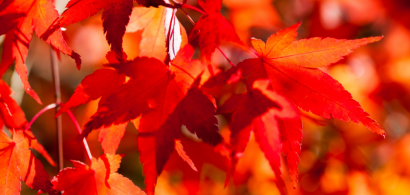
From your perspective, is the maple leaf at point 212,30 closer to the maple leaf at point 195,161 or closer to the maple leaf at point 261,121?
the maple leaf at point 261,121

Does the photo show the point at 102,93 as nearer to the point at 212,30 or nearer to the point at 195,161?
the point at 212,30

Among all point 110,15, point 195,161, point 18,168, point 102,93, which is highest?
point 110,15

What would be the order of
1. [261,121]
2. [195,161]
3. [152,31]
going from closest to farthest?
1. [261,121]
2. [152,31]
3. [195,161]

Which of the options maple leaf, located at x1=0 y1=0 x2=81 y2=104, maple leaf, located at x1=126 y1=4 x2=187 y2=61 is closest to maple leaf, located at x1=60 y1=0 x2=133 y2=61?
maple leaf, located at x1=0 y1=0 x2=81 y2=104

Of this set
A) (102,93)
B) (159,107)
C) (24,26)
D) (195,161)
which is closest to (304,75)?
(159,107)

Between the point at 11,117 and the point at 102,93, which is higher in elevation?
the point at 102,93

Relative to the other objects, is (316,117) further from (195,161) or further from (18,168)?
(18,168)

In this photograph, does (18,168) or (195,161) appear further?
(195,161)

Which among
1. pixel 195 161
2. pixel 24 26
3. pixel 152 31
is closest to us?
pixel 24 26
